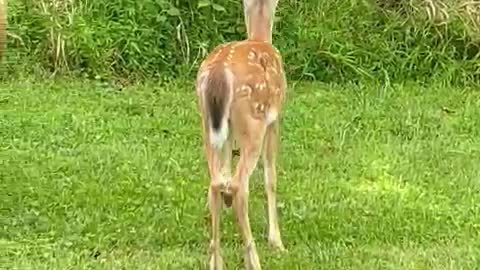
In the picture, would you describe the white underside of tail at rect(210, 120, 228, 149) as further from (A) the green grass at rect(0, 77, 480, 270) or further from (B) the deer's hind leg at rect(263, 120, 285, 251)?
(A) the green grass at rect(0, 77, 480, 270)

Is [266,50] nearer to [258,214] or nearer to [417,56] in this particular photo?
[258,214]

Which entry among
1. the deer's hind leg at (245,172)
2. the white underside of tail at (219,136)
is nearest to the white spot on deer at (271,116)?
the deer's hind leg at (245,172)

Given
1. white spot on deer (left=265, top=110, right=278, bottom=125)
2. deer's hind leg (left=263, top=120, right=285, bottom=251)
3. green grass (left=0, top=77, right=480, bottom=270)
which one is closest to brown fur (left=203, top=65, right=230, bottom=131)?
white spot on deer (left=265, top=110, right=278, bottom=125)

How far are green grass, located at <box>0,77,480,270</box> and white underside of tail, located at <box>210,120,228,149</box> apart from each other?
639mm

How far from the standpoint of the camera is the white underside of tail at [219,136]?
234 inches

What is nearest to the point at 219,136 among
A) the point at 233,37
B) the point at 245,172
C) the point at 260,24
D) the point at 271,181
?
the point at 245,172

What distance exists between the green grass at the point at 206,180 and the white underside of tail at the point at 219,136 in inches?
25.1

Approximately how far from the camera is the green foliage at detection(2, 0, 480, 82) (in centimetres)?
1030

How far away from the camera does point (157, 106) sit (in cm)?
940

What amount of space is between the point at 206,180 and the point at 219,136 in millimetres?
1614

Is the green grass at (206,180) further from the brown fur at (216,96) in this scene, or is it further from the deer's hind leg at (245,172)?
the brown fur at (216,96)

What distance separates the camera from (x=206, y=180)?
754 cm

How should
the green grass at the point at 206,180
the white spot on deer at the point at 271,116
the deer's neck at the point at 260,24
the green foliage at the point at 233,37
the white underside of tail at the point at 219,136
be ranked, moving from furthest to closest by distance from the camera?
the green foliage at the point at 233,37 → the deer's neck at the point at 260,24 → the green grass at the point at 206,180 → the white spot on deer at the point at 271,116 → the white underside of tail at the point at 219,136

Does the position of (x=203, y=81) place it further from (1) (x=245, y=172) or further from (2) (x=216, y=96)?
(1) (x=245, y=172)
